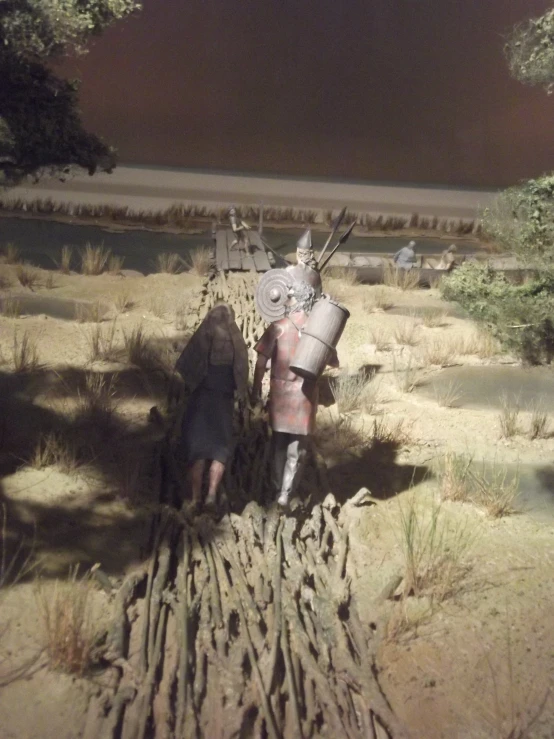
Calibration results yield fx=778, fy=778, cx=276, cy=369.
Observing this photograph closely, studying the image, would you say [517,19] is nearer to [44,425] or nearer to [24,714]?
[44,425]

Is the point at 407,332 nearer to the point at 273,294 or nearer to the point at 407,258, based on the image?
the point at 407,258

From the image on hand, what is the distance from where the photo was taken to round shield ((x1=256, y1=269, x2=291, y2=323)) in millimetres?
4047

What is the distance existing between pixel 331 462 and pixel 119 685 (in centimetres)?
261

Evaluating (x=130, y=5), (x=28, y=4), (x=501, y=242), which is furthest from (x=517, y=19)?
(x=28, y=4)

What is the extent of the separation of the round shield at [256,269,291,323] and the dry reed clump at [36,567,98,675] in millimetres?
1726

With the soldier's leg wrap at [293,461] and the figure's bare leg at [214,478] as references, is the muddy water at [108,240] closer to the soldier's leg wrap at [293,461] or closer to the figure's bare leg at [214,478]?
the soldier's leg wrap at [293,461]

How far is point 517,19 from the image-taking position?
6371 millimetres

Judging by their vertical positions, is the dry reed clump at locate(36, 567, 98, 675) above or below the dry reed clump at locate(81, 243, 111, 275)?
below

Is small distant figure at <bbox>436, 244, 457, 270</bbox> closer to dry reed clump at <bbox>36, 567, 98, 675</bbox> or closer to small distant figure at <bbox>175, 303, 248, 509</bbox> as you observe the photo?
small distant figure at <bbox>175, 303, 248, 509</bbox>

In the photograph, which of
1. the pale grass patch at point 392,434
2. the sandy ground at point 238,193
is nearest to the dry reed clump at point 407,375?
the pale grass patch at point 392,434

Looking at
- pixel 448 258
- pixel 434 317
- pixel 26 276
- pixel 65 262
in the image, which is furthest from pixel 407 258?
pixel 26 276

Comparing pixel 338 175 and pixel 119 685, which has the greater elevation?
pixel 338 175

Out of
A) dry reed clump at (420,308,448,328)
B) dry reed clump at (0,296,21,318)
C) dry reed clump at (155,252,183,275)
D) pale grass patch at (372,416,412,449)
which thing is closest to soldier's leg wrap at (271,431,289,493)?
pale grass patch at (372,416,412,449)

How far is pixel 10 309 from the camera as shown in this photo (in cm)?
692
